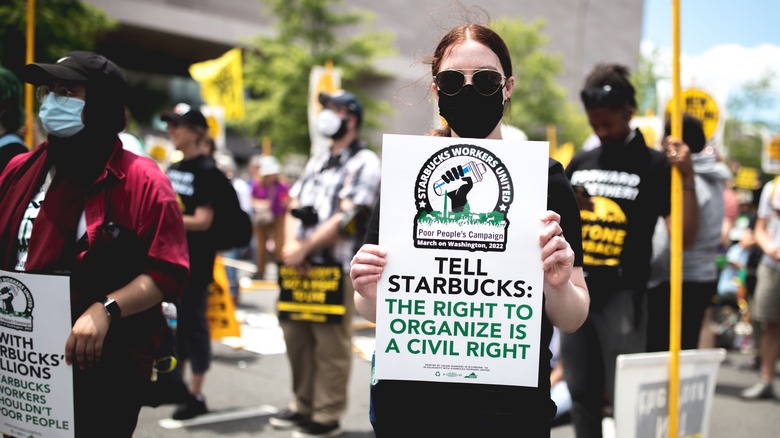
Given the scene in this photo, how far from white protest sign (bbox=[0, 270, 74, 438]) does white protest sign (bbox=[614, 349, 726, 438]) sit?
2.19 m

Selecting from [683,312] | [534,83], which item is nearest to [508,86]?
[683,312]

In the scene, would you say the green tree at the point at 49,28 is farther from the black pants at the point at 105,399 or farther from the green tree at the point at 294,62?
the green tree at the point at 294,62

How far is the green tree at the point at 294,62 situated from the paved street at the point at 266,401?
56.2ft

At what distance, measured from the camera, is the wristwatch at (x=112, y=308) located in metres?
2.15

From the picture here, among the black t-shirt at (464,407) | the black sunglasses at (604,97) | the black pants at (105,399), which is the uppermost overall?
the black sunglasses at (604,97)

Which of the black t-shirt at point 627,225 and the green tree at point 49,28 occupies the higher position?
the green tree at point 49,28

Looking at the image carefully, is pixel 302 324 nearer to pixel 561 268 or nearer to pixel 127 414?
pixel 127 414

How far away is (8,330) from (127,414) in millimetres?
479

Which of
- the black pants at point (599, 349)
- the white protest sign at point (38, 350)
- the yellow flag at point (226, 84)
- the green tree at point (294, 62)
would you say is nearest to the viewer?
the white protest sign at point (38, 350)

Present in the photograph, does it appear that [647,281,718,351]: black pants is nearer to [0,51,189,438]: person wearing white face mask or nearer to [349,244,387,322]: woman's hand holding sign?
[349,244,387,322]: woman's hand holding sign

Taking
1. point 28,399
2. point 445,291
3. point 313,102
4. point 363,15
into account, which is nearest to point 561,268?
point 445,291

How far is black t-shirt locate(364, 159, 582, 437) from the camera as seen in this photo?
1772 mm

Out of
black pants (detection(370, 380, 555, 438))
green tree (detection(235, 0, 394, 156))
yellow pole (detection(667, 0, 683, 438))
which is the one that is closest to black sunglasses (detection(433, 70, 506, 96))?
black pants (detection(370, 380, 555, 438))

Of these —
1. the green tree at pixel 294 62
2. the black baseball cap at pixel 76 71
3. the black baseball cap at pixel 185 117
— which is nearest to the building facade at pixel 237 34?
the green tree at pixel 294 62
